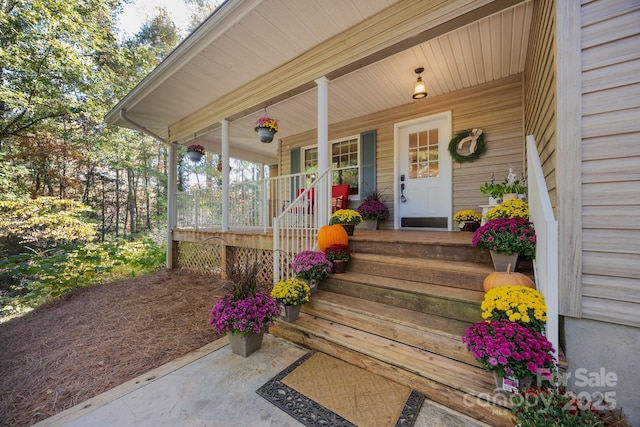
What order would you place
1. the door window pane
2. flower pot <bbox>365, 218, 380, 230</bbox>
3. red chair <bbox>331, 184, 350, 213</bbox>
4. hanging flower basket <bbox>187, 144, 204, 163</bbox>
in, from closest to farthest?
1. the door window pane
2. flower pot <bbox>365, 218, 380, 230</bbox>
3. red chair <bbox>331, 184, 350, 213</bbox>
4. hanging flower basket <bbox>187, 144, 204, 163</bbox>

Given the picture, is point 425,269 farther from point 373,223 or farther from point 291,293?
point 373,223

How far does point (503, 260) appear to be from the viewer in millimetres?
1929

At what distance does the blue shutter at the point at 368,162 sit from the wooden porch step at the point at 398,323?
112 inches

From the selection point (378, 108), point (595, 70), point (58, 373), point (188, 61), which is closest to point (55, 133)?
point (188, 61)

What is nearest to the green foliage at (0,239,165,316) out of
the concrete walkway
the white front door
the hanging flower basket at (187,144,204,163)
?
the hanging flower basket at (187,144,204,163)

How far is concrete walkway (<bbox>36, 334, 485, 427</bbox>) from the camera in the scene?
1395 millimetres

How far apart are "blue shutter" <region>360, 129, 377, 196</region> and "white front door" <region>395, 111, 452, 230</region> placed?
1.46 feet

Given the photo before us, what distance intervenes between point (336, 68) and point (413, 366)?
310 centimetres

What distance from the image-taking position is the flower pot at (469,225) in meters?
3.52

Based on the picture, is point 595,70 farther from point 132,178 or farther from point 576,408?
point 132,178

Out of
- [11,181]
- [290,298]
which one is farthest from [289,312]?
[11,181]

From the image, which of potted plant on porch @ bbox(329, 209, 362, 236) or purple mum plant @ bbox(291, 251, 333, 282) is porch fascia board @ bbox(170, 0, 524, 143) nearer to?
potted plant on porch @ bbox(329, 209, 362, 236)

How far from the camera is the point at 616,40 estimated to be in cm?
134

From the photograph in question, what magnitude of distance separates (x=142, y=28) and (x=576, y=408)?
597 inches
